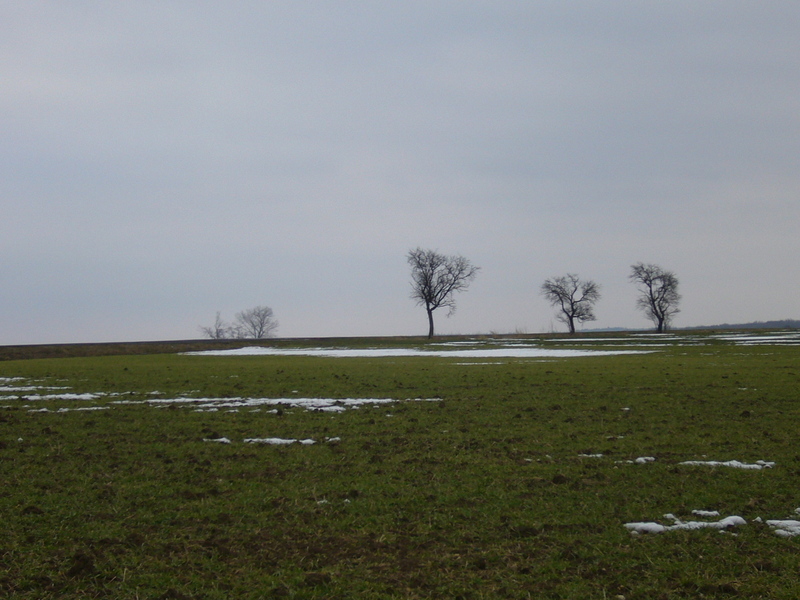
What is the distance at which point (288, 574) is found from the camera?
560 centimetres

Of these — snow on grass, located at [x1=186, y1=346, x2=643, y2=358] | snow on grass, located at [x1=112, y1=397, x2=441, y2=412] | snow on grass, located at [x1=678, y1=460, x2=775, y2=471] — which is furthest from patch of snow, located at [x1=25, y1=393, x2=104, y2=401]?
snow on grass, located at [x1=186, y1=346, x2=643, y2=358]

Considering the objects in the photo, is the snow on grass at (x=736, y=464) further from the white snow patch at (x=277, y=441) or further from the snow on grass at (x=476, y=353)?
the snow on grass at (x=476, y=353)

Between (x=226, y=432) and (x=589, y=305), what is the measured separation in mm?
108647

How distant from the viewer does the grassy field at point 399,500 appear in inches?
214

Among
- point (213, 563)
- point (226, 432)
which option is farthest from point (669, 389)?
point (213, 563)

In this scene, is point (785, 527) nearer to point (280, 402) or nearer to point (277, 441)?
point (277, 441)

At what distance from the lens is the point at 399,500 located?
25.4ft

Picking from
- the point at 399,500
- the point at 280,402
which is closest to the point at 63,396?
the point at 280,402

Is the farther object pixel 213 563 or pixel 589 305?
pixel 589 305

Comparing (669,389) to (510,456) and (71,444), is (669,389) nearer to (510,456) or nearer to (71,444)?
(510,456)

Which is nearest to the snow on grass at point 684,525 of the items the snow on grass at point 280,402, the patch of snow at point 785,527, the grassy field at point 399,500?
the grassy field at point 399,500

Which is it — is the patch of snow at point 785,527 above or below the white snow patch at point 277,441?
below

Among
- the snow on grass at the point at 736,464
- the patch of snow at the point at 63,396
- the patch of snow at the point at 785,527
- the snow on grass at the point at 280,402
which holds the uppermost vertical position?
the patch of snow at the point at 63,396

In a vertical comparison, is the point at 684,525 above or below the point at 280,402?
below
